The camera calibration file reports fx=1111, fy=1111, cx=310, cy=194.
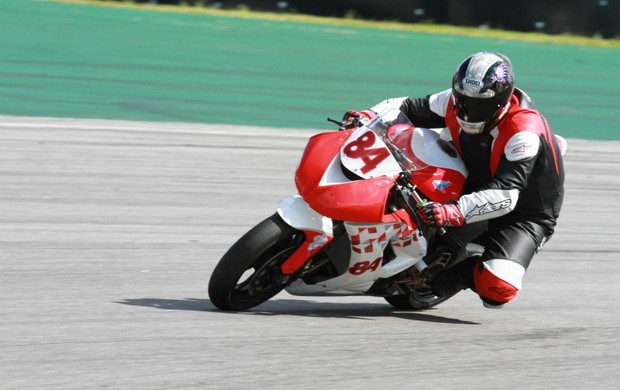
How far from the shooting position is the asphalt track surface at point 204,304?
4582 millimetres

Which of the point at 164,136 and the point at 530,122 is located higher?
the point at 530,122

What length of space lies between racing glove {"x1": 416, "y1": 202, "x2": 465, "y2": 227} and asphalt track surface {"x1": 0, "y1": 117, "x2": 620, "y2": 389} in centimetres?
57

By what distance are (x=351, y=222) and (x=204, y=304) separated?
98 cm

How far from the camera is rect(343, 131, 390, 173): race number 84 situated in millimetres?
5270

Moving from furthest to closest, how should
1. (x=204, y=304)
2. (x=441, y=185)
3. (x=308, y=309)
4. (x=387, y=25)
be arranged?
(x=387, y=25) → (x=308, y=309) → (x=204, y=304) → (x=441, y=185)

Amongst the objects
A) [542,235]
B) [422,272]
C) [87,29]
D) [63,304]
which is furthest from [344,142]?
[87,29]

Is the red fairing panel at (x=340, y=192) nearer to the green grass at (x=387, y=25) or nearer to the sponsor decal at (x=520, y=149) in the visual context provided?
the sponsor decal at (x=520, y=149)

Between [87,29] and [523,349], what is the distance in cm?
1144

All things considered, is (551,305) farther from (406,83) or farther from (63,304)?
(406,83)

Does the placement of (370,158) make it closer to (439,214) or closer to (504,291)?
(439,214)

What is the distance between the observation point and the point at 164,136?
10.5 metres

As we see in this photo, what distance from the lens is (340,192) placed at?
5.19 m

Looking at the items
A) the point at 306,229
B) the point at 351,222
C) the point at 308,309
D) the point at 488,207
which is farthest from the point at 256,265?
the point at 488,207

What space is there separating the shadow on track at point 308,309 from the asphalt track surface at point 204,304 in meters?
0.02
